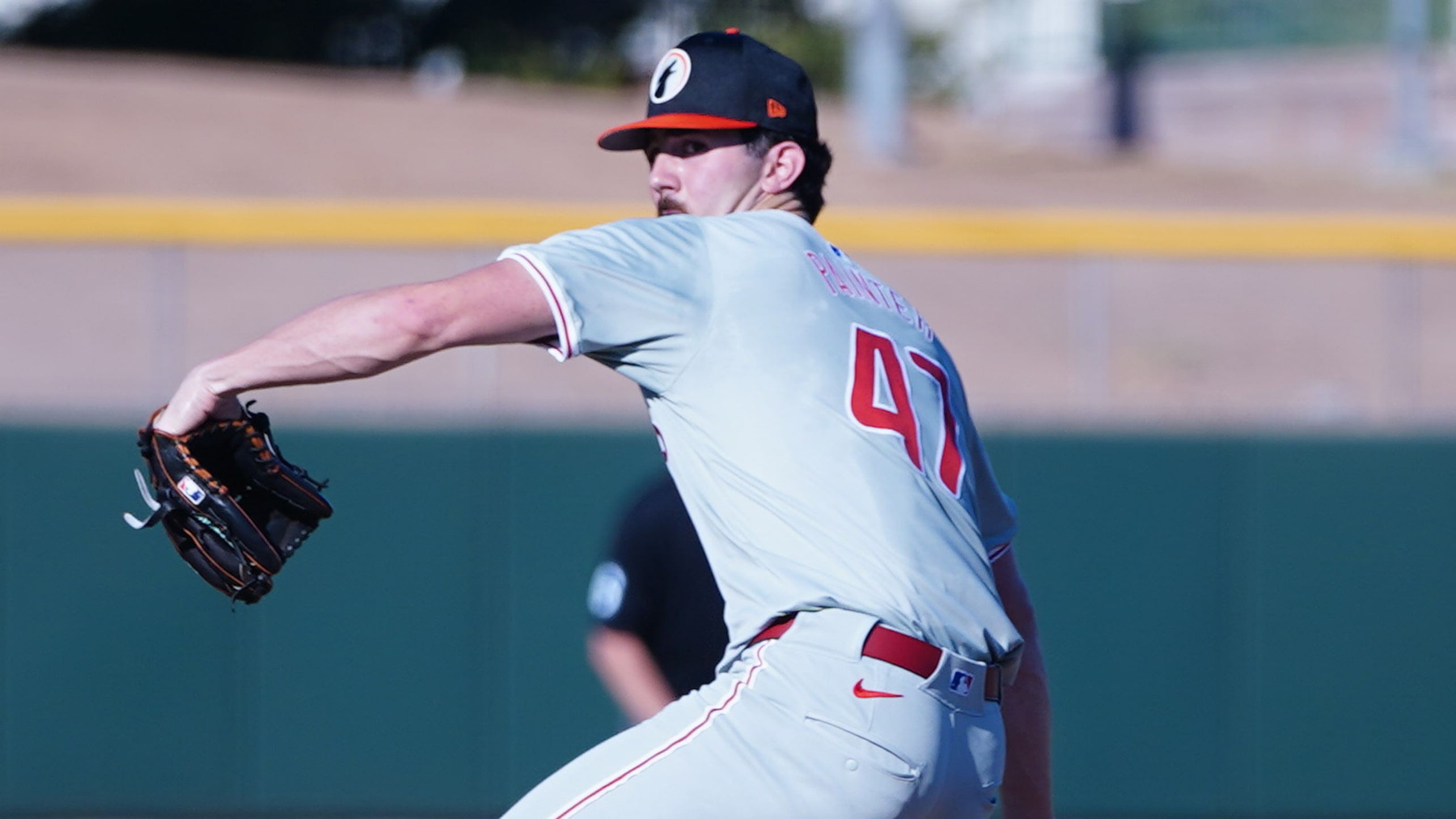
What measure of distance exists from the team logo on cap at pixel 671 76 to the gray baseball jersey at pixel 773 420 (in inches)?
9.9

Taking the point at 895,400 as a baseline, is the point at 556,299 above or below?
above

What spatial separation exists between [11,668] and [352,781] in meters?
1.50

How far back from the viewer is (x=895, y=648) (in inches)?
81.5

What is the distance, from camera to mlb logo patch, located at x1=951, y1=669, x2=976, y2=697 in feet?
6.97

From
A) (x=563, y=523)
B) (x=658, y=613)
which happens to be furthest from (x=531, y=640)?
(x=658, y=613)

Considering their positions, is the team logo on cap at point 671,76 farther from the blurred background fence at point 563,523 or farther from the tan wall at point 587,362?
the tan wall at point 587,362

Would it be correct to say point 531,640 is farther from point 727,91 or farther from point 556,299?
point 556,299

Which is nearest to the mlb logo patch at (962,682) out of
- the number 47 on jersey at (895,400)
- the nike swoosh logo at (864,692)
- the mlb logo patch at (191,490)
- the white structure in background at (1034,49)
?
the nike swoosh logo at (864,692)

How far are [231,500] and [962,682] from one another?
3.24 feet

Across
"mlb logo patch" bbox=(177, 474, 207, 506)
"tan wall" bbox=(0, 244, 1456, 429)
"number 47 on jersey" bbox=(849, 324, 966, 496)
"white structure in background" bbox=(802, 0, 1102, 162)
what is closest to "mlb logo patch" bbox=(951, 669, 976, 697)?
"number 47 on jersey" bbox=(849, 324, 966, 496)

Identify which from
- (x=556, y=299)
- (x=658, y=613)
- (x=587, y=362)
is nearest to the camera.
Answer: (x=556, y=299)

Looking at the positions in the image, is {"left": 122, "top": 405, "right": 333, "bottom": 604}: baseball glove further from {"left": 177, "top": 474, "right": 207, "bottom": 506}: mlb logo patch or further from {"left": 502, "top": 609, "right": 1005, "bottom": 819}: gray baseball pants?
{"left": 502, "top": 609, "right": 1005, "bottom": 819}: gray baseball pants

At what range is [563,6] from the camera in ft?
104

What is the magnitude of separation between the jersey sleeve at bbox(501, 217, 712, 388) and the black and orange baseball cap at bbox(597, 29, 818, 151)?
9.2 inches
